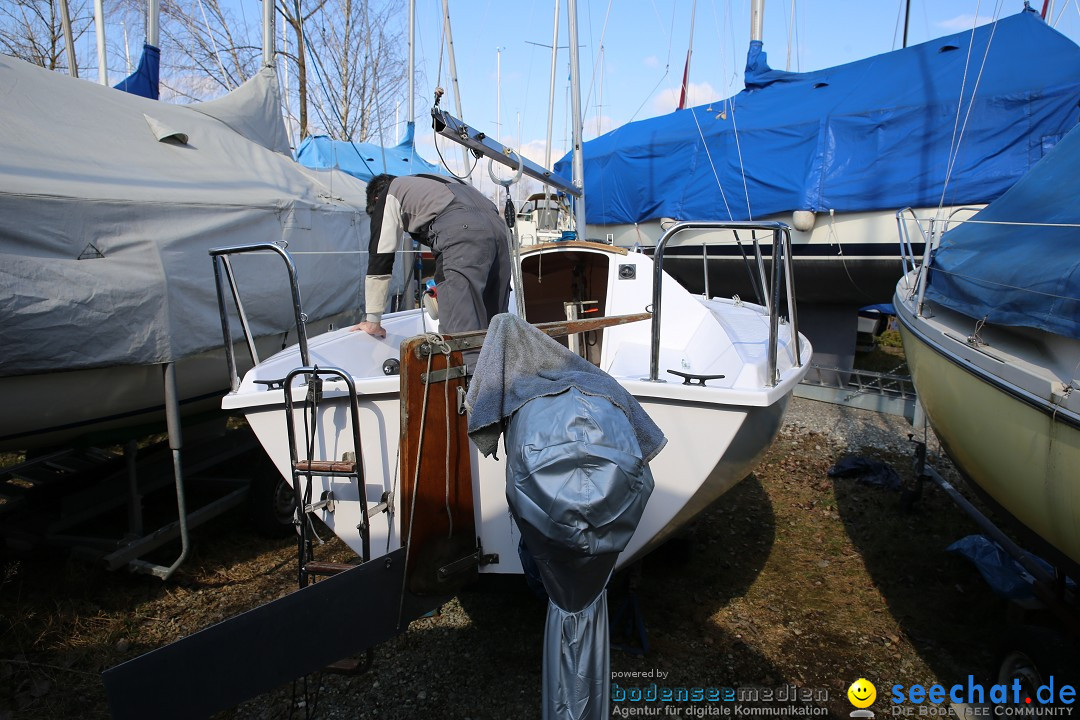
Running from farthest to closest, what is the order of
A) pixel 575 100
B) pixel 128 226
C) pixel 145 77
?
pixel 575 100, pixel 145 77, pixel 128 226

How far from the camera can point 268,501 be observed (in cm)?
370

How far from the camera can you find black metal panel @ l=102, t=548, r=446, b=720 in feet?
5.53

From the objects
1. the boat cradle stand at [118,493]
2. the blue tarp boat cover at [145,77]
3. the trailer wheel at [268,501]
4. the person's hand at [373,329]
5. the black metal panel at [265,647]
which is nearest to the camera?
the black metal panel at [265,647]

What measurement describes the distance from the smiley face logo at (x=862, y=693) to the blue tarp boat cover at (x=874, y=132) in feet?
16.8

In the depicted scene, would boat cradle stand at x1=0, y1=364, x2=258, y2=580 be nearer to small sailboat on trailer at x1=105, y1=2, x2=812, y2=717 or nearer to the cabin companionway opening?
small sailboat on trailer at x1=105, y1=2, x2=812, y2=717

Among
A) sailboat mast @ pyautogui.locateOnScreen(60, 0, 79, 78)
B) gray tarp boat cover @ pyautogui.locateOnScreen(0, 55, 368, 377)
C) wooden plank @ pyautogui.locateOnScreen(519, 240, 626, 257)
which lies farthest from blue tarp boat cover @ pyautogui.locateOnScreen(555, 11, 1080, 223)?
sailboat mast @ pyautogui.locateOnScreen(60, 0, 79, 78)

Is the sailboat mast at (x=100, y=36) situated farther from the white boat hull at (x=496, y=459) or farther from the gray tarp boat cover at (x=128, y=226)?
the white boat hull at (x=496, y=459)

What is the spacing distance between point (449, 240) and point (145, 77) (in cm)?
415

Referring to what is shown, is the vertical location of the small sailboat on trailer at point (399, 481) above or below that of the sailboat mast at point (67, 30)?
below

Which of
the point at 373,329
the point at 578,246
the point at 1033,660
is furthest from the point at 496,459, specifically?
the point at 578,246

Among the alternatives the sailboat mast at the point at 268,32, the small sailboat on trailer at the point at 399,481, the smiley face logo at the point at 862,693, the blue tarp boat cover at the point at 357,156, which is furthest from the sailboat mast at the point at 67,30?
the smiley face logo at the point at 862,693

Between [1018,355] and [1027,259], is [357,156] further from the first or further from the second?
[1018,355]

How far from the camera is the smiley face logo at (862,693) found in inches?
97.2

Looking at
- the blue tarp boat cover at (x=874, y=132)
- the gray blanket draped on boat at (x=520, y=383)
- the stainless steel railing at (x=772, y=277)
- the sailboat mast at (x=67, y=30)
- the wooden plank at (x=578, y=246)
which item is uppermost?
the sailboat mast at (x=67, y=30)
